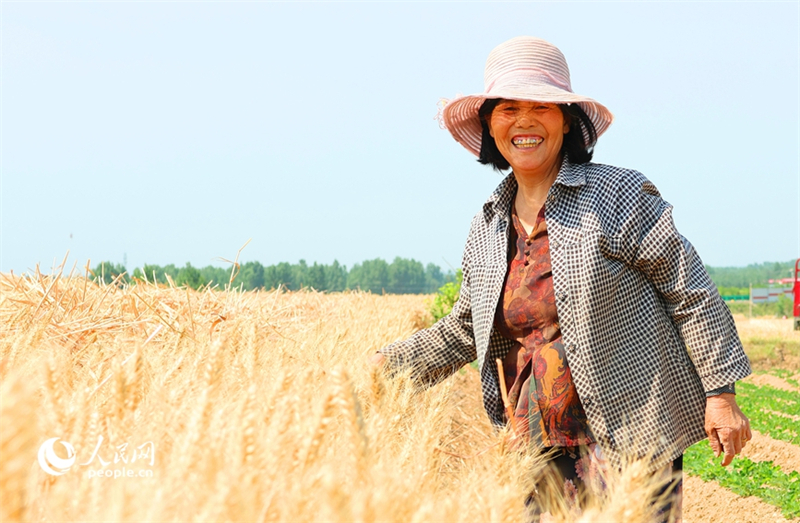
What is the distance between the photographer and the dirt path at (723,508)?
4816 millimetres

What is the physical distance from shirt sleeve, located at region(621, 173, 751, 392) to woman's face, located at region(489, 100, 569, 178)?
10.9 inches

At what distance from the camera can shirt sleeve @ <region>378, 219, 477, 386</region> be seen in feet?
7.82

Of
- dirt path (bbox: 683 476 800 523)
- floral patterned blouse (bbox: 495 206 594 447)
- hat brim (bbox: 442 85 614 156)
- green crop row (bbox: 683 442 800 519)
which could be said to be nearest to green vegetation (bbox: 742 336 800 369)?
green crop row (bbox: 683 442 800 519)

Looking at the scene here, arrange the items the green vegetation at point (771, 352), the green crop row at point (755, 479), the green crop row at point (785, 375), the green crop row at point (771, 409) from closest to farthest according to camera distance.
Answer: the green crop row at point (755, 479), the green crop row at point (771, 409), the green crop row at point (785, 375), the green vegetation at point (771, 352)

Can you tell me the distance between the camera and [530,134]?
7.12ft

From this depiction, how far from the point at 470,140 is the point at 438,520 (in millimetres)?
1871

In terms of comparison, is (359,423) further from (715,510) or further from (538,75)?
(715,510)

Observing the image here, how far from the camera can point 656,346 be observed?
201 centimetres

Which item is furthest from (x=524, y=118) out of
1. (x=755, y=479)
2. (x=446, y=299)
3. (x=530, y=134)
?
(x=446, y=299)

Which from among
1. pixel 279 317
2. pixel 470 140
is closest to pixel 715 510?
pixel 279 317

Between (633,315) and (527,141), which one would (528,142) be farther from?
(633,315)

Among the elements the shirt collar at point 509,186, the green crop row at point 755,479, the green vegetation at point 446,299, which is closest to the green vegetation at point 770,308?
the green vegetation at point 446,299

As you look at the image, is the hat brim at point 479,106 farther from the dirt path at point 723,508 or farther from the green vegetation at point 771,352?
the green vegetation at point 771,352

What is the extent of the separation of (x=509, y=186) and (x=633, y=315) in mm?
616
